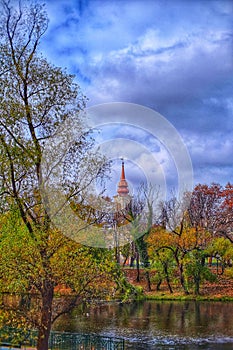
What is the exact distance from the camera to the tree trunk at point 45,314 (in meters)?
17.7

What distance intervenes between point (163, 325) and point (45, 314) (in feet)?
62.1

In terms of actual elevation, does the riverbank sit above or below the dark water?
above

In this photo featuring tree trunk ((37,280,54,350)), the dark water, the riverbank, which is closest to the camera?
tree trunk ((37,280,54,350))

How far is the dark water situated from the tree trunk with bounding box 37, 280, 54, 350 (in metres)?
5.48

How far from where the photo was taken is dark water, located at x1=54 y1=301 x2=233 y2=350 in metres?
27.7

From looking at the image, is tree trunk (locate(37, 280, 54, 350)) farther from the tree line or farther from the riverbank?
the riverbank

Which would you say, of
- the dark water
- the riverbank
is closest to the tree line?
the dark water

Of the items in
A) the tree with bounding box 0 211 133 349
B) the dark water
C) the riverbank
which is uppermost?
the tree with bounding box 0 211 133 349

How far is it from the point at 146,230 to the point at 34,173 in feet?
149

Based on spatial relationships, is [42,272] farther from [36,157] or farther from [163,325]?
[163,325]

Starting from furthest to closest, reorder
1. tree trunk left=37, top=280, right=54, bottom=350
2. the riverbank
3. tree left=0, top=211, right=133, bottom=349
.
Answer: the riverbank, tree trunk left=37, top=280, right=54, bottom=350, tree left=0, top=211, right=133, bottom=349

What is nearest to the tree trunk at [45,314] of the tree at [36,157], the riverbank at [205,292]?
the tree at [36,157]

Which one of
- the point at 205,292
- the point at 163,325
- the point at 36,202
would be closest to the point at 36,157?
the point at 36,202

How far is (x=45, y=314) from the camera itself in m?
17.8
